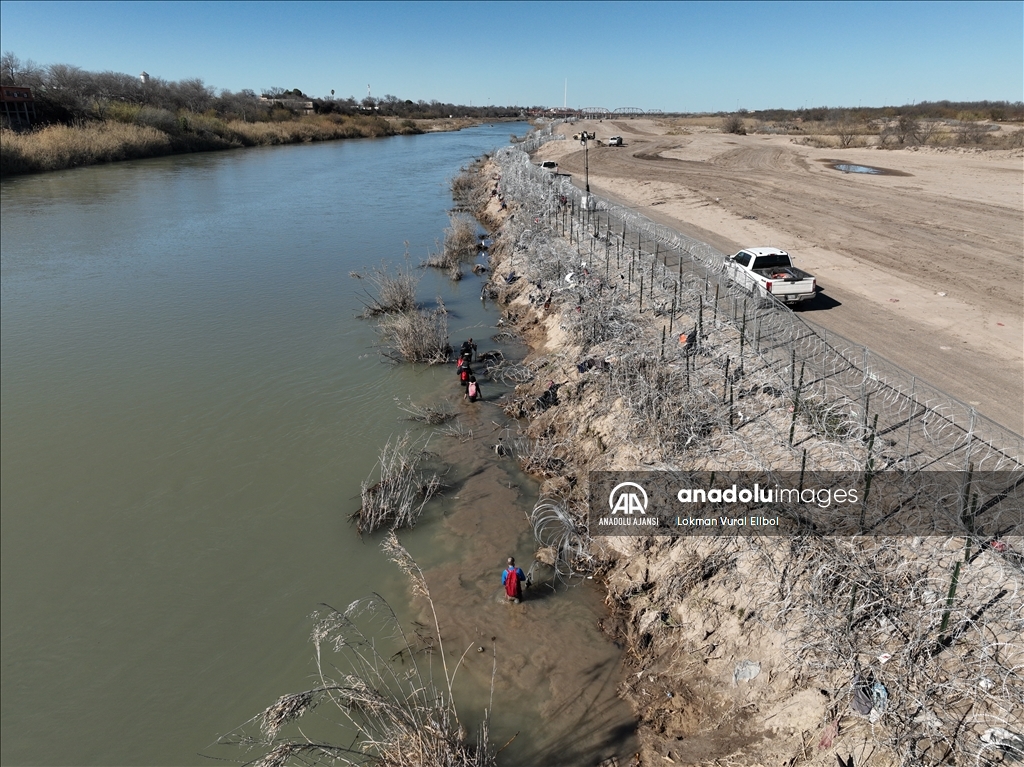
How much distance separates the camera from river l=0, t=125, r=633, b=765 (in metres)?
7.86

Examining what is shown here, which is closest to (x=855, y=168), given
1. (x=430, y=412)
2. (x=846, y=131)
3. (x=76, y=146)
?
(x=846, y=131)

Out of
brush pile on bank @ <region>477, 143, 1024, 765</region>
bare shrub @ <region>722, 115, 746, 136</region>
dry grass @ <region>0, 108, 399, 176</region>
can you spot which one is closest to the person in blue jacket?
brush pile on bank @ <region>477, 143, 1024, 765</region>

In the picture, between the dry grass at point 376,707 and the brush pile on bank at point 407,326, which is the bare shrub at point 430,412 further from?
the dry grass at point 376,707

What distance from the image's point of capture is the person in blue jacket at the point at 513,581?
29.3 feet

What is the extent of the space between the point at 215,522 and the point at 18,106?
80665mm

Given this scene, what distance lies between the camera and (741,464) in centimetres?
980

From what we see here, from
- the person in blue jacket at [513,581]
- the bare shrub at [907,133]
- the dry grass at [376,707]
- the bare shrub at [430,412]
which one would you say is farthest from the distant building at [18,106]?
the bare shrub at [907,133]

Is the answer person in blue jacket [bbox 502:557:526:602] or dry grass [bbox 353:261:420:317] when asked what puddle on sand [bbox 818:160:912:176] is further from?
person in blue jacket [bbox 502:557:526:602]

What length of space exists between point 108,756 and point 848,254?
24.9 metres

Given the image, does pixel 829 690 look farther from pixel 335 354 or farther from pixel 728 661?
pixel 335 354

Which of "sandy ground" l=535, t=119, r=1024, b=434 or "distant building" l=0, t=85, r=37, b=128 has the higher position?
"distant building" l=0, t=85, r=37, b=128

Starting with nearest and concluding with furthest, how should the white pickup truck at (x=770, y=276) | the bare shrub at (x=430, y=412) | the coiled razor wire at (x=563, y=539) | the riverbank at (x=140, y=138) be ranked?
the coiled razor wire at (x=563, y=539), the bare shrub at (x=430, y=412), the white pickup truck at (x=770, y=276), the riverbank at (x=140, y=138)

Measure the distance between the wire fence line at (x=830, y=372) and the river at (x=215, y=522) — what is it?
204 inches

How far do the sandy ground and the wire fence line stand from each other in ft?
3.59
